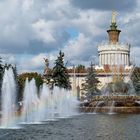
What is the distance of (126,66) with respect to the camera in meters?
117

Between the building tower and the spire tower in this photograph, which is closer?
the spire tower

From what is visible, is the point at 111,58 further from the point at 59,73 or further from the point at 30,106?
the point at 30,106

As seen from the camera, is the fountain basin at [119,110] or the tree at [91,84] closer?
the fountain basin at [119,110]

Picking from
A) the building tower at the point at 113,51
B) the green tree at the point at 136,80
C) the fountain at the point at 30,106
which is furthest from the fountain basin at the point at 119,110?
the building tower at the point at 113,51

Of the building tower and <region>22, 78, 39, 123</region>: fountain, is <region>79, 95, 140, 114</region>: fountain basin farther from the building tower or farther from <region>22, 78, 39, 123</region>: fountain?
the building tower

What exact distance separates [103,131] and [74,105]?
2654 centimetres

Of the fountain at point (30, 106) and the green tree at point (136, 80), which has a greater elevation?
the green tree at point (136, 80)

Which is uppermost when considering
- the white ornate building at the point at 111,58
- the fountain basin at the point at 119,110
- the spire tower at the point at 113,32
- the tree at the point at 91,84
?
the spire tower at the point at 113,32

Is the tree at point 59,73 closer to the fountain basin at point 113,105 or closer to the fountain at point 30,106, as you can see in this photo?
the fountain basin at point 113,105

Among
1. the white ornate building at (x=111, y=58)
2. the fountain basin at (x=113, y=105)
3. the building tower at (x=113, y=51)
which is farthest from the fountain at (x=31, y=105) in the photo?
the building tower at (x=113, y=51)

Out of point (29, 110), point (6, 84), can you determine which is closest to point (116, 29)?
point (29, 110)

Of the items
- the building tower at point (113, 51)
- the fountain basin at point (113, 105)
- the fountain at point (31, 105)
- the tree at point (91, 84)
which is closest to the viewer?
the fountain at point (31, 105)

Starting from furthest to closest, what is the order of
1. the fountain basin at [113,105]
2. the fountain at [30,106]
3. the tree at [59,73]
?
the tree at [59,73], the fountain basin at [113,105], the fountain at [30,106]

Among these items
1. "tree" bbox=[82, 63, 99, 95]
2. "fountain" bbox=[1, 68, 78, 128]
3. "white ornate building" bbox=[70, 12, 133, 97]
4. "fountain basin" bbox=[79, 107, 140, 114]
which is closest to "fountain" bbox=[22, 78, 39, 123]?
"fountain" bbox=[1, 68, 78, 128]
